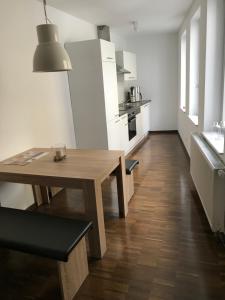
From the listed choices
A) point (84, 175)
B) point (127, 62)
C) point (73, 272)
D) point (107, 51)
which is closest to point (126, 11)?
point (107, 51)

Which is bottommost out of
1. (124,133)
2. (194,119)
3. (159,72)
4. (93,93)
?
(124,133)

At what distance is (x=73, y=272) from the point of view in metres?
1.76

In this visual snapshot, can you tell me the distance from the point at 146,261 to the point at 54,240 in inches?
34.9

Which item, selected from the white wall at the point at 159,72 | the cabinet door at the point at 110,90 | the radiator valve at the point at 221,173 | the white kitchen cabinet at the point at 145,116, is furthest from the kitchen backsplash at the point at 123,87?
the radiator valve at the point at 221,173

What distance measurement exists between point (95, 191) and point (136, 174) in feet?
7.01

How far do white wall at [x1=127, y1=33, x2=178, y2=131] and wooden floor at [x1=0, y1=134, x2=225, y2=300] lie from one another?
3.95 meters

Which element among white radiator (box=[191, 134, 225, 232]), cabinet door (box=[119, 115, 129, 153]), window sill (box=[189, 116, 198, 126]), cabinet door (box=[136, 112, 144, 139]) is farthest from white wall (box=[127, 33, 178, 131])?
white radiator (box=[191, 134, 225, 232])

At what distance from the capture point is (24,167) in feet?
7.64

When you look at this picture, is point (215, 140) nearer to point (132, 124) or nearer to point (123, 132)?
point (123, 132)

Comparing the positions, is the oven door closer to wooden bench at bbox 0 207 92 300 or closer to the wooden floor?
the wooden floor

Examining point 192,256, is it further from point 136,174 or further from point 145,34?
point 145,34

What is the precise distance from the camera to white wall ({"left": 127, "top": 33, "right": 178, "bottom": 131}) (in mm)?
6375

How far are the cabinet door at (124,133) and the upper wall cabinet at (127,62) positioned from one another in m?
1.40

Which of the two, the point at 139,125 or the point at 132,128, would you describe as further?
the point at 139,125
